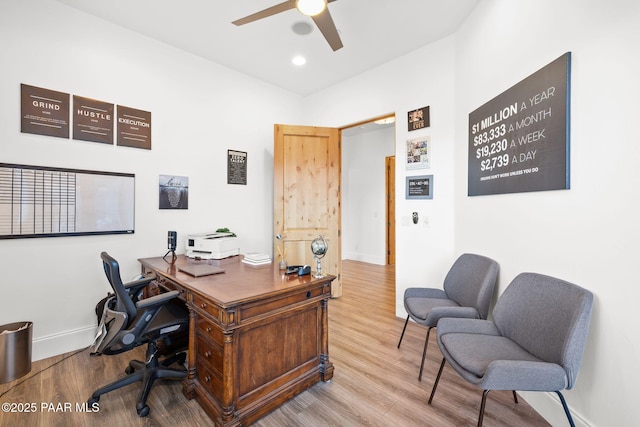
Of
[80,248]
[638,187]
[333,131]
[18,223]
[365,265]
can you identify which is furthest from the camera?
[365,265]

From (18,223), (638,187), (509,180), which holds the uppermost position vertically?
(509,180)

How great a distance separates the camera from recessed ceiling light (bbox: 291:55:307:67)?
3.28 metres

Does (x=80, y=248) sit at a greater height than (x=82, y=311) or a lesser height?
greater

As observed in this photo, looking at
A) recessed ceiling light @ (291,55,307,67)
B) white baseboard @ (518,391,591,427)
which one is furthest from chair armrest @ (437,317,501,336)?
recessed ceiling light @ (291,55,307,67)

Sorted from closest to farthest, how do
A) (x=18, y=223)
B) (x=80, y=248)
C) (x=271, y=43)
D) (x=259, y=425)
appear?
(x=259, y=425) → (x=18, y=223) → (x=80, y=248) → (x=271, y=43)

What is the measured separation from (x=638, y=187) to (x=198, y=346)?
98.8 inches

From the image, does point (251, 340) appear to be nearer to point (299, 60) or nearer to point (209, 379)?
point (209, 379)

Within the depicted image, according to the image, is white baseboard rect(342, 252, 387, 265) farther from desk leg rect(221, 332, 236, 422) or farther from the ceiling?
desk leg rect(221, 332, 236, 422)

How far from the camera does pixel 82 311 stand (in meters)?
2.51

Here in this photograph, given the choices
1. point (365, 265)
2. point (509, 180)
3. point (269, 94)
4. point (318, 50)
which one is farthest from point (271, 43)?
point (365, 265)

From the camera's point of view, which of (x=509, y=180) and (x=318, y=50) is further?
(x=318, y=50)

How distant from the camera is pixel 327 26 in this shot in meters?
2.15

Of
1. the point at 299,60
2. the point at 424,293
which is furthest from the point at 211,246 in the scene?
the point at 299,60

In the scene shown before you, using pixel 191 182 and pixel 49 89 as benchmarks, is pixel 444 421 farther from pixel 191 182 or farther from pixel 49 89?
pixel 49 89
